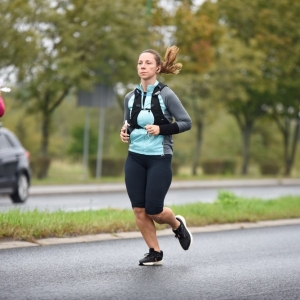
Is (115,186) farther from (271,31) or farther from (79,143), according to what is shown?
(79,143)

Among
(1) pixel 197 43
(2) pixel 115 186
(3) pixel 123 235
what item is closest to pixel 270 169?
(1) pixel 197 43

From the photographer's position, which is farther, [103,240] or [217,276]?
[103,240]

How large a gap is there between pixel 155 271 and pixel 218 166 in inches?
1263

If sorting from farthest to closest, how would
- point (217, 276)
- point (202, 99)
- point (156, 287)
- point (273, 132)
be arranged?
point (273, 132), point (202, 99), point (217, 276), point (156, 287)

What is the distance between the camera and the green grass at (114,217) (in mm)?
9047

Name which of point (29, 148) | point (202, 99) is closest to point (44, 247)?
point (202, 99)

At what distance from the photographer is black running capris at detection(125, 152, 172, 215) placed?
23.6 feet

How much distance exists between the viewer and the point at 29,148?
5612cm

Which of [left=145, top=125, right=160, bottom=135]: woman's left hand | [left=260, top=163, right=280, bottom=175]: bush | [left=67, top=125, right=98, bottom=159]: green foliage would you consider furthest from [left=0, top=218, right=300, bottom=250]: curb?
[left=67, top=125, right=98, bottom=159]: green foliage

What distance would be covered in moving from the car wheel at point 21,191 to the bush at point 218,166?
21.8 meters

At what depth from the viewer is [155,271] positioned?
23.7 ft

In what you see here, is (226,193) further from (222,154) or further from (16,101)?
(222,154)

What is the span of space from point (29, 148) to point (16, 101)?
1062 inches

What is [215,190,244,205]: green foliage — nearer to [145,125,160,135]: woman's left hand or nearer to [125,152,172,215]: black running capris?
[125,152,172,215]: black running capris
